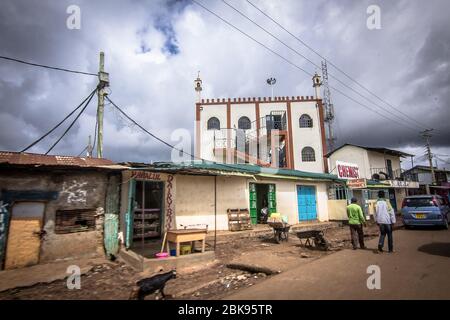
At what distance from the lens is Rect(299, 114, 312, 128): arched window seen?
26734 millimetres

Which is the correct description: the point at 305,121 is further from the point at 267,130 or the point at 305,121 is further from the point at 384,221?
the point at 384,221

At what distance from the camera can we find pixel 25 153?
27.6ft

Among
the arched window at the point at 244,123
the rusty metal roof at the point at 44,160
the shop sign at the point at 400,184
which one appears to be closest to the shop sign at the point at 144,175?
the rusty metal roof at the point at 44,160

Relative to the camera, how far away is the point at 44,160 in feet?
25.7

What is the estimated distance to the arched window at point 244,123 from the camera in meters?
26.7

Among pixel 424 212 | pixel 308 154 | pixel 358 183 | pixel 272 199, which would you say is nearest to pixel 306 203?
pixel 272 199

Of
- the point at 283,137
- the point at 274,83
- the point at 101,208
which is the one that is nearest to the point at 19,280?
the point at 101,208

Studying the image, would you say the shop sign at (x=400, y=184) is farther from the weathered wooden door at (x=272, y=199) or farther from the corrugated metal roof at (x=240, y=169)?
the weathered wooden door at (x=272, y=199)

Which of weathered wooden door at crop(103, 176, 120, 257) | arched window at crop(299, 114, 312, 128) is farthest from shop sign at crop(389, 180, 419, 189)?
weathered wooden door at crop(103, 176, 120, 257)

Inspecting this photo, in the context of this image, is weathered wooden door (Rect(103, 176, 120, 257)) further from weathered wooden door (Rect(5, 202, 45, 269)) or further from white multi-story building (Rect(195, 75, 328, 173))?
white multi-story building (Rect(195, 75, 328, 173))

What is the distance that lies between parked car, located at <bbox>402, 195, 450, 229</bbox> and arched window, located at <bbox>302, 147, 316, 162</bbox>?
42.1 ft

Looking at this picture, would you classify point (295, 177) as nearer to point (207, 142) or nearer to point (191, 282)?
point (191, 282)

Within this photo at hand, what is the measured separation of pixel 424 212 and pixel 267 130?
51.2ft

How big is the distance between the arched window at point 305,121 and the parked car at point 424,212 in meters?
14.6
